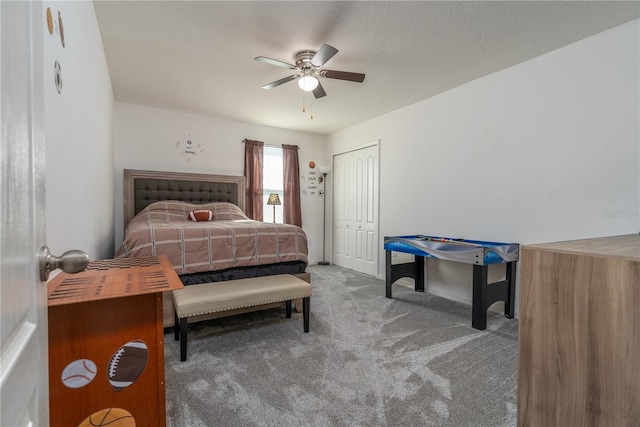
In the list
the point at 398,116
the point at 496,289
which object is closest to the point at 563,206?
the point at 496,289

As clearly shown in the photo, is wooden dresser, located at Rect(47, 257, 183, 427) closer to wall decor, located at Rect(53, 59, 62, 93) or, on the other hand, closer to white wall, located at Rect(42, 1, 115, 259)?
white wall, located at Rect(42, 1, 115, 259)

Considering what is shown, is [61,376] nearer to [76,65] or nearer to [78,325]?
[78,325]

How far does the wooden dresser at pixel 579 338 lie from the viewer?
2.73 ft

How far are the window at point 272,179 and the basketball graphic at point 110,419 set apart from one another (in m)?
4.00

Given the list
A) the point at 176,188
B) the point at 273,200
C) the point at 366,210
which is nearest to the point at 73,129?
the point at 176,188

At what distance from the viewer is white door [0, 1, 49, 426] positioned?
0.40 meters

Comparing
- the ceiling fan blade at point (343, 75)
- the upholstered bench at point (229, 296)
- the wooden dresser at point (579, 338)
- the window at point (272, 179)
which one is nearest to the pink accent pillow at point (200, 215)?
the window at point (272, 179)

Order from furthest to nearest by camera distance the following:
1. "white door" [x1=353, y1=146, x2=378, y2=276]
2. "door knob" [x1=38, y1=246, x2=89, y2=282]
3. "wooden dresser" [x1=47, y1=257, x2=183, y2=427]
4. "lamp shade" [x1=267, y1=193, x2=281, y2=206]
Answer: "lamp shade" [x1=267, y1=193, x2=281, y2=206] < "white door" [x1=353, y1=146, x2=378, y2=276] < "wooden dresser" [x1=47, y1=257, x2=183, y2=427] < "door knob" [x1=38, y1=246, x2=89, y2=282]

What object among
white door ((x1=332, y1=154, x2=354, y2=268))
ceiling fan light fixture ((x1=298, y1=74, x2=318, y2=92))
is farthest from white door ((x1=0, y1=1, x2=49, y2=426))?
white door ((x1=332, y1=154, x2=354, y2=268))

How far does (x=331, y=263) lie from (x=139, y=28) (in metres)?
4.33

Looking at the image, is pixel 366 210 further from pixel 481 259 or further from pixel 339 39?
pixel 339 39

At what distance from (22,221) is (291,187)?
4781mm

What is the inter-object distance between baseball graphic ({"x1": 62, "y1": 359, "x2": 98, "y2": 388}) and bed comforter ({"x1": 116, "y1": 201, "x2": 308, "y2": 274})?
142cm

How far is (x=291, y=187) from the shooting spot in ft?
17.2
